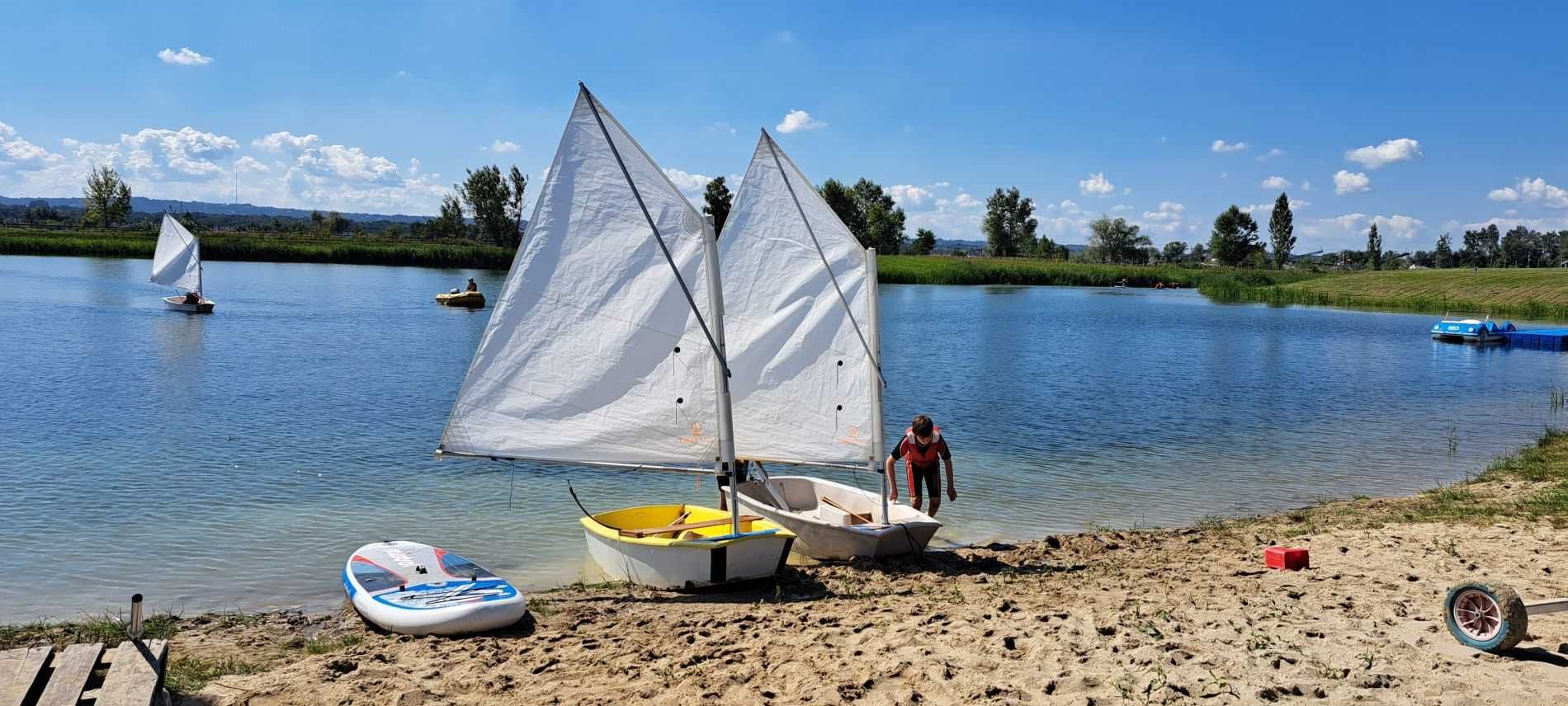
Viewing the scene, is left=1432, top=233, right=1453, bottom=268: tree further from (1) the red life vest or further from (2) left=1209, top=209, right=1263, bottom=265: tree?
(1) the red life vest

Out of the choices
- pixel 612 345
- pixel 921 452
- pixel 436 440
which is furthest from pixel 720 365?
pixel 436 440

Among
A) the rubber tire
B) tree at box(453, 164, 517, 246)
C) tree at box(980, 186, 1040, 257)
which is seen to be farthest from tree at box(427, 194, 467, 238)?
the rubber tire

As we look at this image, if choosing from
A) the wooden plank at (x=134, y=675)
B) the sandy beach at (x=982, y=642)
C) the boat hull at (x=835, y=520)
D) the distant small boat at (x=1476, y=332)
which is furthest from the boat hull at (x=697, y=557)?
the distant small boat at (x=1476, y=332)

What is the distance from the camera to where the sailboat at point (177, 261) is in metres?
53.5

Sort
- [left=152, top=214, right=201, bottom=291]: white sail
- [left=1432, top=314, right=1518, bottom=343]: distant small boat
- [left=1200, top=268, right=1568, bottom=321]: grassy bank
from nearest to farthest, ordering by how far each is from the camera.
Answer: [left=152, top=214, right=201, bottom=291]: white sail → [left=1432, top=314, right=1518, bottom=343]: distant small boat → [left=1200, top=268, right=1568, bottom=321]: grassy bank

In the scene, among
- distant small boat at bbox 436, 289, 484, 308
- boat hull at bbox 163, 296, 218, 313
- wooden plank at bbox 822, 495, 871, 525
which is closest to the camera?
wooden plank at bbox 822, 495, 871, 525

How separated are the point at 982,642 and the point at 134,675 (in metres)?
6.38

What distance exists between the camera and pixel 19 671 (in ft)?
23.8

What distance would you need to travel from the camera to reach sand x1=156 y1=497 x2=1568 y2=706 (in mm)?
7492

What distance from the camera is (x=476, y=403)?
12.1m

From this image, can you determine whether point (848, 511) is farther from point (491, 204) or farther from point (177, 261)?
point (491, 204)

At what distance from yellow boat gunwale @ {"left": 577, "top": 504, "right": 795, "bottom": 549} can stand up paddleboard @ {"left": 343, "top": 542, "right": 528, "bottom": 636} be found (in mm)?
1611

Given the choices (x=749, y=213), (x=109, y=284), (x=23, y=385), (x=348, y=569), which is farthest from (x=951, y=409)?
(x=109, y=284)

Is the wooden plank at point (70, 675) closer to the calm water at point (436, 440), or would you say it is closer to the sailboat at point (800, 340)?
the calm water at point (436, 440)
